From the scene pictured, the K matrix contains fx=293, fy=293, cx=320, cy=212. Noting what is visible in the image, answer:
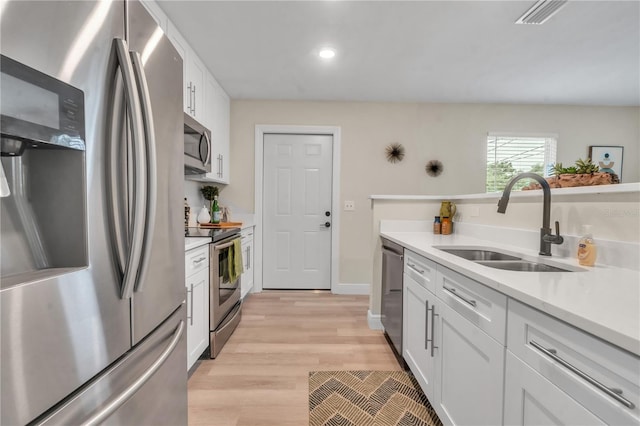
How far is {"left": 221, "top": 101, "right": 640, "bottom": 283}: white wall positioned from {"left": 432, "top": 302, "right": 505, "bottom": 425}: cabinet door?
242 cm

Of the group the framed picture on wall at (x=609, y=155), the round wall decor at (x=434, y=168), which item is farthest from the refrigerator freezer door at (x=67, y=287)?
the framed picture on wall at (x=609, y=155)

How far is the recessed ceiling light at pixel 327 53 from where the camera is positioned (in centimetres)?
254

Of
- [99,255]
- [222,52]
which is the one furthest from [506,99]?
[99,255]

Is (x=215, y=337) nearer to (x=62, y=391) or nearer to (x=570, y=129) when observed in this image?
(x=62, y=391)

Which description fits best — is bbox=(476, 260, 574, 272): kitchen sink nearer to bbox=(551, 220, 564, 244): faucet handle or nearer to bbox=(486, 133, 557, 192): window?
bbox=(551, 220, 564, 244): faucet handle

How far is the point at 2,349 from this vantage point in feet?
1.54

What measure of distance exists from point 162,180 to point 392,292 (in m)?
1.84

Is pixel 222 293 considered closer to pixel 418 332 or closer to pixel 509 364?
pixel 418 332

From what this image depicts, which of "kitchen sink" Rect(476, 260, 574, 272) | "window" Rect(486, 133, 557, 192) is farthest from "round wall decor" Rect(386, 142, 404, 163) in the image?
"kitchen sink" Rect(476, 260, 574, 272)

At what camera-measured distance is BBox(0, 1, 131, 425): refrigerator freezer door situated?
49 centimetres

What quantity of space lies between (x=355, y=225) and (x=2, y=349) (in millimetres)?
3504

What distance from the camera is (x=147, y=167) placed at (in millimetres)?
762

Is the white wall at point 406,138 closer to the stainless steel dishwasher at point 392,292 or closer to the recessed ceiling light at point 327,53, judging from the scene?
the recessed ceiling light at point 327,53

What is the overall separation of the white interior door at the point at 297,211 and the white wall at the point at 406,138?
213 millimetres
